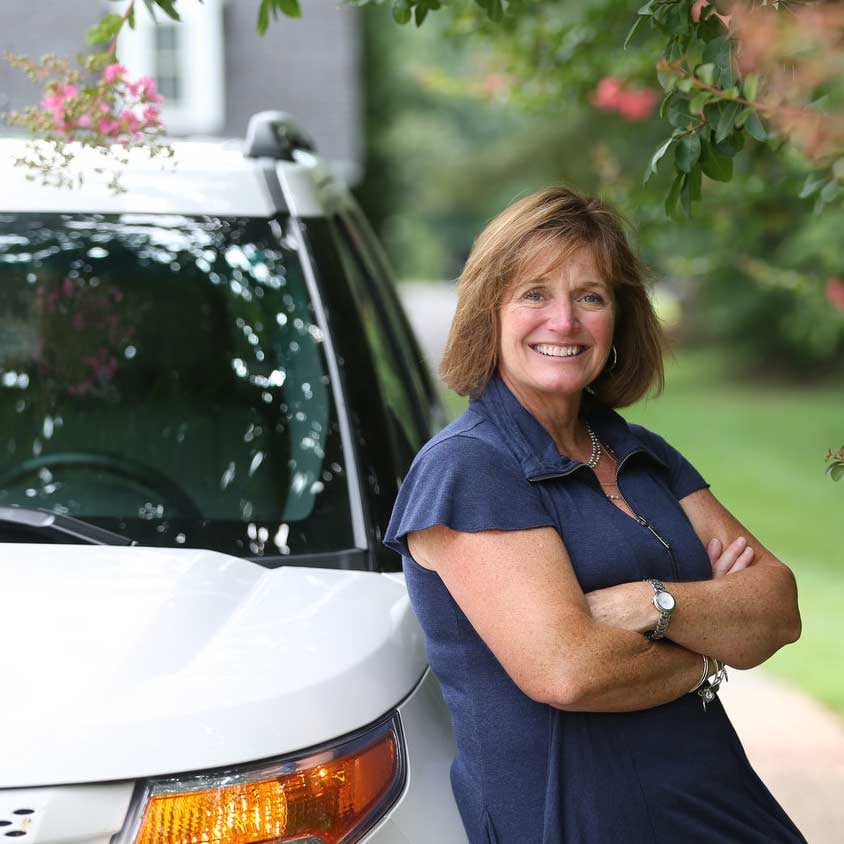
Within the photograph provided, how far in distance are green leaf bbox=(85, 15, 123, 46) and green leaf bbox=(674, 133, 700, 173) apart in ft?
A: 4.63

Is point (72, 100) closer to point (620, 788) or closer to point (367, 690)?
point (367, 690)

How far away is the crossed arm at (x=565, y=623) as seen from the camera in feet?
6.81

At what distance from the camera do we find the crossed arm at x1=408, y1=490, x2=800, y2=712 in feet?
6.81

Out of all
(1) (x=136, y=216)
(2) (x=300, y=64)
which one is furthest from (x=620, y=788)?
(2) (x=300, y=64)

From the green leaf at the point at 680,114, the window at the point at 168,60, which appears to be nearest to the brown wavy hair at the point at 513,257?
the green leaf at the point at 680,114

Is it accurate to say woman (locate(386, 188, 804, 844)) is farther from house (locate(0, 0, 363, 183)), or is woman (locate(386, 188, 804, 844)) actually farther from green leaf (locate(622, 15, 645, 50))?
house (locate(0, 0, 363, 183))

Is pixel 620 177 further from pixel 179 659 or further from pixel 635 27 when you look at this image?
pixel 179 659

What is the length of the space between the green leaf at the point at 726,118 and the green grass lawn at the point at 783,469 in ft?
3.23

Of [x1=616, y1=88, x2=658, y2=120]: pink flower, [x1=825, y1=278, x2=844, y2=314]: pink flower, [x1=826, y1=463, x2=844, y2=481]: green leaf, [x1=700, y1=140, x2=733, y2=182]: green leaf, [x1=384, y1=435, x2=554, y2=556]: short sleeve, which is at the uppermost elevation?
[x1=700, y1=140, x2=733, y2=182]: green leaf

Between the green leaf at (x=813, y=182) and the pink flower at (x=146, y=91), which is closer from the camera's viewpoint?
the green leaf at (x=813, y=182)

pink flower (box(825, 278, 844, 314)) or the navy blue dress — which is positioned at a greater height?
the navy blue dress

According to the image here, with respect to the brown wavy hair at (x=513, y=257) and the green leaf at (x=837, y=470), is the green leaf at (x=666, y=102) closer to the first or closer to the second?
the brown wavy hair at (x=513, y=257)

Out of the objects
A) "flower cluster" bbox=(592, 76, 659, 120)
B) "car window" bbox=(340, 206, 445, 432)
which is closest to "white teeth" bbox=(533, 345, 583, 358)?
"car window" bbox=(340, 206, 445, 432)

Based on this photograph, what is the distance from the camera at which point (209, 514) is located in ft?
9.32
